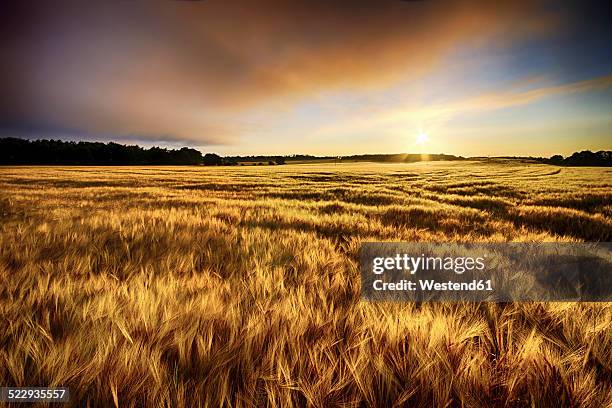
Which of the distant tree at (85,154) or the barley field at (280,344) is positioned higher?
the distant tree at (85,154)

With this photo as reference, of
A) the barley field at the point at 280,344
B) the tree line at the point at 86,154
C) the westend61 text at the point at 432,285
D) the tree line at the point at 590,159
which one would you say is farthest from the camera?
the tree line at the point at 86,154

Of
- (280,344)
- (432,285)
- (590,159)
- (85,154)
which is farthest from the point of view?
(85,154)

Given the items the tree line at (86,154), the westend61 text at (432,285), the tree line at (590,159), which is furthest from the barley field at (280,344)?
the tree line at (86,154)

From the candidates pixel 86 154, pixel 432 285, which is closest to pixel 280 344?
pixel 432 285

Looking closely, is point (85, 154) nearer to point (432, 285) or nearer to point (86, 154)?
point (86, 154)

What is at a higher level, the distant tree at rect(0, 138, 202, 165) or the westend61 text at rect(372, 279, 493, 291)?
the distant tree at rect(0, 138, 202, 165)

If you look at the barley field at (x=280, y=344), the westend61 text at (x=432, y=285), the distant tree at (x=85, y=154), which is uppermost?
the distant tree at (x=85, y=154)

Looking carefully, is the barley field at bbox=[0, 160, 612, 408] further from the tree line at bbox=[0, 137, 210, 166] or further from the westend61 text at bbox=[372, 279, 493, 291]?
the tree line at bbox=[0, 137, 210, 166]

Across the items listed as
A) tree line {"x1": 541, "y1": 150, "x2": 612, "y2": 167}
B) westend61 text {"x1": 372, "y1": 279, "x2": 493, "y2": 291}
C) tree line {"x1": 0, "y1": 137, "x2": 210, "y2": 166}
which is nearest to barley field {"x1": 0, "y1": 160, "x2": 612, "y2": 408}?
westend61 text {"x1": 372, "y1": 279, "x2": 493, "y2": 291}

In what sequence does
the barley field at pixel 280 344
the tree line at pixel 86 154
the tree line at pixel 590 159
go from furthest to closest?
the tree line at pixel 86 154 → the tree line at pixel 590 159 → the barley field at pixel 280 344

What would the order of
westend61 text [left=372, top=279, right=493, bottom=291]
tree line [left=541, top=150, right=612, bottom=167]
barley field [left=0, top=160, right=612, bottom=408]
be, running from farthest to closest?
tree line [left=541, top=150, right=612, bottom=167] < westend61 text [left=372, top=279, right=493, bottom=291] < barley field [left=0, top=160, right=612, bottom=408]

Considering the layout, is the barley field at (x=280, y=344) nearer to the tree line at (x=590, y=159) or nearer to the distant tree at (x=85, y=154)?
the tree line at (x=590, y=159)

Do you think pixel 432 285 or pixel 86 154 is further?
pixel 86 154

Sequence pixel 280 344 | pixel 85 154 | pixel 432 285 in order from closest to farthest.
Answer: pixel 280 344 → pixel 432 285 → pixel 85 154
